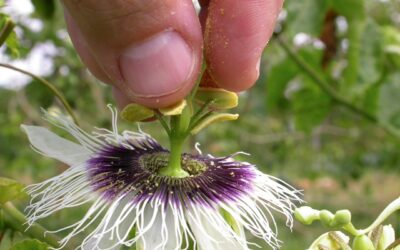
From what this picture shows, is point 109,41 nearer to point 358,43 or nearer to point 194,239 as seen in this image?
point 194,239

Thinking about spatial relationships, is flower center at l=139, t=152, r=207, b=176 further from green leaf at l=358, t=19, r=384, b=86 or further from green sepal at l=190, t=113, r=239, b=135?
green leaf at l=358, t=19, r=384, b=86

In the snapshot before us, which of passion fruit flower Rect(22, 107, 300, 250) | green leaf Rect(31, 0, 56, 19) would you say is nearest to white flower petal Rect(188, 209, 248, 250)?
passion fruit flower Rect(22, 107, 300, 250)

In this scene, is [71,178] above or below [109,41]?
below

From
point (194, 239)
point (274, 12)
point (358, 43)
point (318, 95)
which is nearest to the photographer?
point (194, 239)

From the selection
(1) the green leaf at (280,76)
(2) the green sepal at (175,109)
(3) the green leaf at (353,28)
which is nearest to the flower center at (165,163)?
(2) the green sepal at (175,109)

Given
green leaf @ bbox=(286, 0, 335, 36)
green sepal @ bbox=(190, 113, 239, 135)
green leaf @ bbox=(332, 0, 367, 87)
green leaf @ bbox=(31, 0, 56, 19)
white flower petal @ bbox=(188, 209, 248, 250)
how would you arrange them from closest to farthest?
white flower petal @ bbox=(188, 209, 248, 250) → green sepal @ bbox=(190, 113, 239, 135) → green leaf @ bbox=(31, 0, 56, 19) → green leaf @ bbox=(286, 0, 335, 36) → green leaf @ bbox=(332, 0, 367, 87)

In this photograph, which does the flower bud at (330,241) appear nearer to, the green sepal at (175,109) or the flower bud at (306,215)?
the flower bud at (306,215)

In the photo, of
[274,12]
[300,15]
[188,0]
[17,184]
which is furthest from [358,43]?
[17,184]
